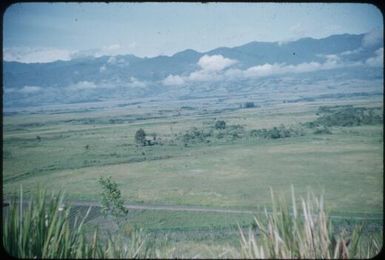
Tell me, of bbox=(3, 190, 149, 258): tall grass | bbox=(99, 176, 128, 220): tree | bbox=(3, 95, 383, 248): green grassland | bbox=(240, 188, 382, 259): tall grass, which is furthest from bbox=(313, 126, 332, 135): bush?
bbox=(3, 190, 149, 258): tall grass

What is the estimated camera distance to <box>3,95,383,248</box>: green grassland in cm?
2030

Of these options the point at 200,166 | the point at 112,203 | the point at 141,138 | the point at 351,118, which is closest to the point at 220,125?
the point at 141,138

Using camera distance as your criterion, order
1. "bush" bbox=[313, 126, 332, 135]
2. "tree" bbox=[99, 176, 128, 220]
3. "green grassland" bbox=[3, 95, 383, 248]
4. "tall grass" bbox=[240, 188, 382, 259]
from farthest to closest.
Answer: "bush" bbox=[313, 126, 332, 135]
"green grassland" bbox=[3, 95, 383, 248]
"tree" bbox=[99, 176, 128, 220]
"tall grass" bbox=[240, 188, 382, 259]

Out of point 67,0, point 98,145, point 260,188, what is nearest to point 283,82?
point 98,145

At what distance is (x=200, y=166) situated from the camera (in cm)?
2919

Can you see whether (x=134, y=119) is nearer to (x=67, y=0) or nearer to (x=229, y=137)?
(x=229, y=137)

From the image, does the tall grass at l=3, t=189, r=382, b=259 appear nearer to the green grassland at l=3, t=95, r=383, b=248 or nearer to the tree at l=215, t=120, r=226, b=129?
the green grassland at l=3, t=95, r=383, b=248

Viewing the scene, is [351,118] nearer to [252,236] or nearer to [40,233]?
[252,236]

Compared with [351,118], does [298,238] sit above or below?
above

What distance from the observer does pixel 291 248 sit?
1.82m

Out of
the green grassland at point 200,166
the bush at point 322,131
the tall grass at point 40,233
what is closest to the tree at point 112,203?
the green grassland at point 200,166

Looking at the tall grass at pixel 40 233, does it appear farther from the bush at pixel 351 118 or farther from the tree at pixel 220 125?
the tree at pixel 220 125

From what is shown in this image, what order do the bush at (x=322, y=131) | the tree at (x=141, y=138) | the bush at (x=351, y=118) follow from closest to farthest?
the bush at (x=351, y=118) < the bush at (x=322, y=131) < the tree at (x=141, y=138)

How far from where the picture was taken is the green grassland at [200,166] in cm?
2030
